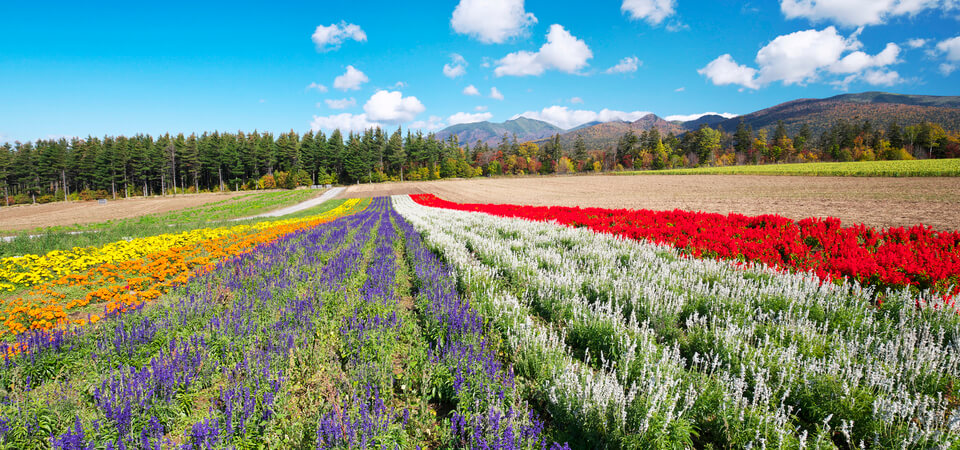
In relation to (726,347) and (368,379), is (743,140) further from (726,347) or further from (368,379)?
(368,379)

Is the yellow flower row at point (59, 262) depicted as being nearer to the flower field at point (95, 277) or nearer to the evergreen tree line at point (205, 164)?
the flower field at point (95, 277)

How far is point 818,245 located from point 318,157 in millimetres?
100269

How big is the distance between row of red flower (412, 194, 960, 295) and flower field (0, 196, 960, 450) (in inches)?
4.4

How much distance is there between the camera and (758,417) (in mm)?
2855

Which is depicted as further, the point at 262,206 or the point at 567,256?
the point at 262,206

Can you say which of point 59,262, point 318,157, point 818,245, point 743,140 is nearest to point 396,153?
point 318,157

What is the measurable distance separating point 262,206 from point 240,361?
149ft

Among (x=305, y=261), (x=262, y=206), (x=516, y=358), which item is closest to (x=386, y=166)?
(x=262, y=206)

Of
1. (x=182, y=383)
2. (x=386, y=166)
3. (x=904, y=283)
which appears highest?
(x=386, y=166)

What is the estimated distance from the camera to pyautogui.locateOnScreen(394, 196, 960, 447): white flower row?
2869 millimetres

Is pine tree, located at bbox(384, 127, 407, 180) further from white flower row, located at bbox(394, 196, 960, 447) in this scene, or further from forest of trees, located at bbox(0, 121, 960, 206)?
white flower row, located at bbox(394, 196, 960, 447)

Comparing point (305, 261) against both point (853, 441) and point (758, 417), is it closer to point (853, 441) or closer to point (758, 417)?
point (758, 417)

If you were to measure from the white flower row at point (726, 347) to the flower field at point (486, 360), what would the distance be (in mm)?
35

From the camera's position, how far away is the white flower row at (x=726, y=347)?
2869 millimetres
